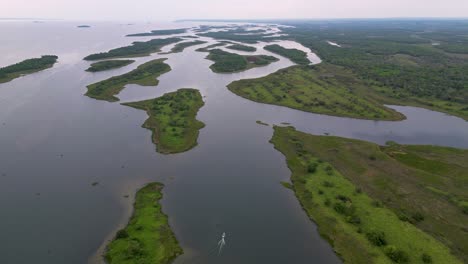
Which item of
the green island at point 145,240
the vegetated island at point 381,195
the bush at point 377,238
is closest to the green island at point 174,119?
the vegetated island at point 381,195

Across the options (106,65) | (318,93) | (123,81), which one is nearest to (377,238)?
(318,93)

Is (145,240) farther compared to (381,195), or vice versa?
(381,195)

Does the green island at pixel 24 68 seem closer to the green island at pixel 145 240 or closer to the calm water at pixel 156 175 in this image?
the calm water at pixel 156 175

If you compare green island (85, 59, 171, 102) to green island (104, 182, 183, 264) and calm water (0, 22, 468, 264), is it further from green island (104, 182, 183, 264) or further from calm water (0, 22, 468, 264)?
green island (104, 182, 183, 264)

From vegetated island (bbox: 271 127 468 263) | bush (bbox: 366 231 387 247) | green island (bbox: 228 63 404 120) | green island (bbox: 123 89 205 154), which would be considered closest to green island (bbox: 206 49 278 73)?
green island (bbox: 228 63 404 120)

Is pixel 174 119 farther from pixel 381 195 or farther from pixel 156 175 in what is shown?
pixel 381 195

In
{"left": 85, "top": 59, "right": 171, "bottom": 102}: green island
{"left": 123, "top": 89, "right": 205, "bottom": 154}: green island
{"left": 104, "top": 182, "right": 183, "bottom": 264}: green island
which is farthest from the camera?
{"left": 85, "top": 59, "right": 171, "bottom": 102}: green island

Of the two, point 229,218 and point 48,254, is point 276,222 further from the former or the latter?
point 48,254
